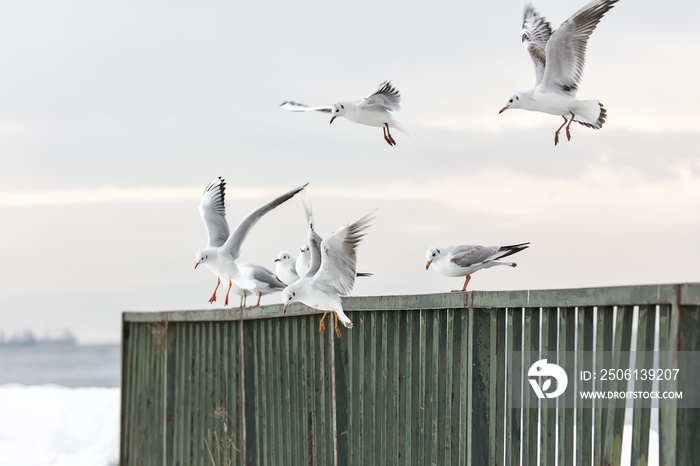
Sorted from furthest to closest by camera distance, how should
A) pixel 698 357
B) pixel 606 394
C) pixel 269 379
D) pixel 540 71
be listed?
1. pixel 269 379
2. pixel 540 71
3. pixel 606 394
4. pixel 698 357

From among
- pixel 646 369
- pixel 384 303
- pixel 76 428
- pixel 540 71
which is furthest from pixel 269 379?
pixel 76 428

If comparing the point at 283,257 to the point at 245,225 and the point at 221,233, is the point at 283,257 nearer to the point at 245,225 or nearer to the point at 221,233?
the point at 221,233

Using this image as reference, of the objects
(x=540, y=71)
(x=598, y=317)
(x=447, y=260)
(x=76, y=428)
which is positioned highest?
(x=540, y=71)

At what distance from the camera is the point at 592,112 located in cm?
589

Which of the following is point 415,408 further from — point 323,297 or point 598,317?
point 598,317

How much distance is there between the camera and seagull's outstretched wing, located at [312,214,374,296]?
540 cm

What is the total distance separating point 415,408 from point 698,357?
2107 mm

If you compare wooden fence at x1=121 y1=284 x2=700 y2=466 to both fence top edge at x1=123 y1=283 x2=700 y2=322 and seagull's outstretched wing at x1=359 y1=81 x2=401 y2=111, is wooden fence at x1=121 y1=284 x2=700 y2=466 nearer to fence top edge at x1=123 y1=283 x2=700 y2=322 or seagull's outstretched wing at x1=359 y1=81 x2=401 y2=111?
fence top edge at x1=123 y1=283 x2=700 y2=322

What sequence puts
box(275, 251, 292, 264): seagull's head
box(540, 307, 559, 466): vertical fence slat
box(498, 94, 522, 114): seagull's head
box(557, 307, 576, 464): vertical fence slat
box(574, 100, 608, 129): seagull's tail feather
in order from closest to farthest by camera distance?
1. box(557, 307, 576, 464): vertical fence slat
2. box(540, 307, 559, 466): vertical fence slat
3. box(574, 100, 608, 129): seagull's tail feather
4. box(498, 94, 522, 114): seagull's head
5. box(275, 251, 292, 264): seagull's head

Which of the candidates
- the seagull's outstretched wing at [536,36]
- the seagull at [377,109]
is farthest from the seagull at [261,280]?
the seagull's outstretched wing at [536,36]

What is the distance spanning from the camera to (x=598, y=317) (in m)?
4.43

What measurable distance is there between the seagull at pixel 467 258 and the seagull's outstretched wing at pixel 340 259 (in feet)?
2.23

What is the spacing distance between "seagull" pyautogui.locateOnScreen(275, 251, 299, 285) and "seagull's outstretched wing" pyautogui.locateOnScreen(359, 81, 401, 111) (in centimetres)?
345

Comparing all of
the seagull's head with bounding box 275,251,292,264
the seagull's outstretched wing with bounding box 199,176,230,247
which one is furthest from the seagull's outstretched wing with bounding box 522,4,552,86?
the seagull's head with bounding box 275,251,292,264
